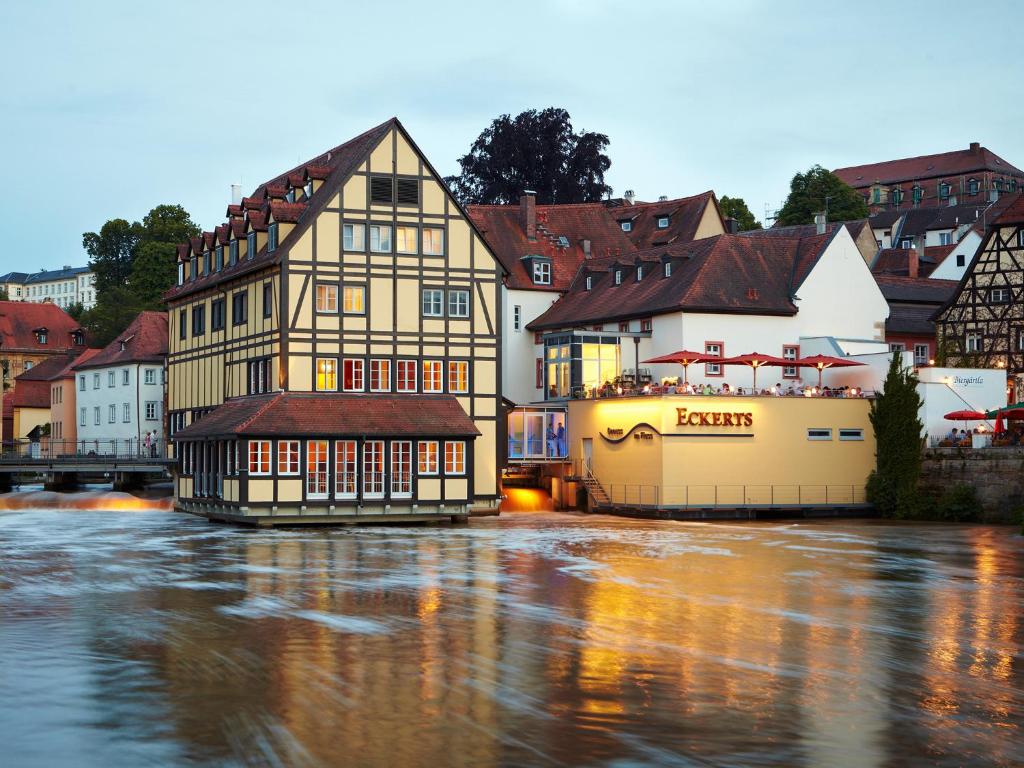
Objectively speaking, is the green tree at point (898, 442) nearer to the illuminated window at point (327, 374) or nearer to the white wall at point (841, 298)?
the white wall at point (841, 298)

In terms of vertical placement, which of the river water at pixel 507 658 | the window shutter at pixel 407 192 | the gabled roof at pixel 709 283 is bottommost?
the river water at pixel 507 658

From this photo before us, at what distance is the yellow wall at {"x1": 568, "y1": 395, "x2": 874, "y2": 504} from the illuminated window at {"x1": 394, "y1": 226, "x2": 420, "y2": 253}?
10.4 m

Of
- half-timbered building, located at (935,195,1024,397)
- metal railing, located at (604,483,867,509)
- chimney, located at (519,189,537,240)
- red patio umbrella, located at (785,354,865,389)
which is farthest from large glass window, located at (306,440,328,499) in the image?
half-timbered building, located at (935,195,1024,397)

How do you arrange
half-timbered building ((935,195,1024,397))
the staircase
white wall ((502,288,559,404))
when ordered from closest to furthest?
the staircase → white wall ((502,288,559,404)) → half-timbered building ((935,195,1024,397))

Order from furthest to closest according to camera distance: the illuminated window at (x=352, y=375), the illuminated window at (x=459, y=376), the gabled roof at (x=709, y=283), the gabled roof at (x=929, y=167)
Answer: the gabled roof at (x=929, y=167), the gabled roof at (x=709, y=283), the illuminated window at (x=459, y=376), the illuminated window at (x=352, y=375)

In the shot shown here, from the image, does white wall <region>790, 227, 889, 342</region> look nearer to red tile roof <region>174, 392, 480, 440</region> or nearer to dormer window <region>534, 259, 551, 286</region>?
dormer window <region>534, 259, 551, 286</region>

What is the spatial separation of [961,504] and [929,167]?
326ft

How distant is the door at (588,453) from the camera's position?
193ft

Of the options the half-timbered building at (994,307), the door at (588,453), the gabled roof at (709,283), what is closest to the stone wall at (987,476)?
the gabled roof at (709,283)

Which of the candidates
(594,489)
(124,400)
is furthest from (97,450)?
(594,489)

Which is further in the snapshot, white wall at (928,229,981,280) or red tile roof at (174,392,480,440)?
white wall at (928,229,981,280)

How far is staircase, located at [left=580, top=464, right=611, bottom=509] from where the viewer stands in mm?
57938

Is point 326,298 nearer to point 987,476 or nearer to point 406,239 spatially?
point 406,239

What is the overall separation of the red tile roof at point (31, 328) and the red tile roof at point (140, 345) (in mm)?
29178
